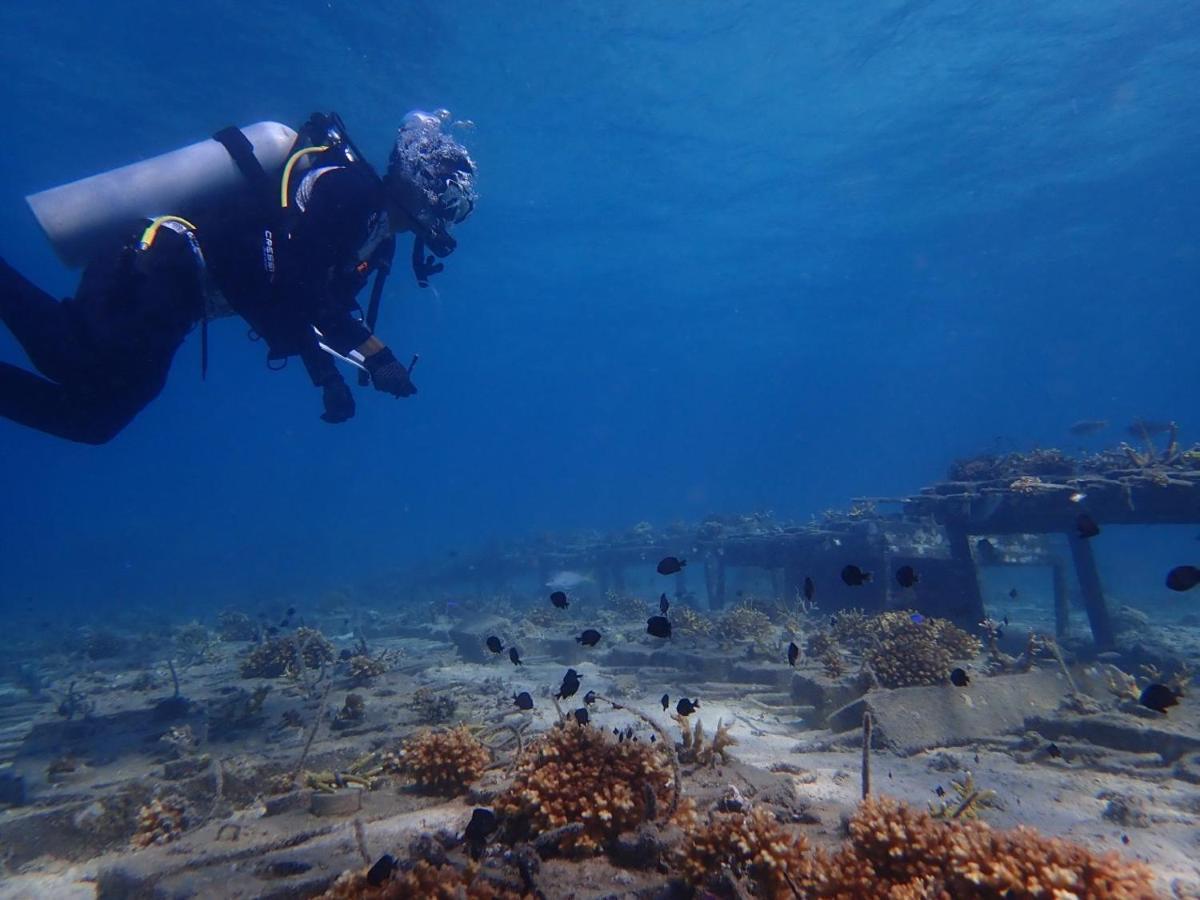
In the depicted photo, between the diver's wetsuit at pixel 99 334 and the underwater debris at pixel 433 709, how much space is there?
6.02 meters

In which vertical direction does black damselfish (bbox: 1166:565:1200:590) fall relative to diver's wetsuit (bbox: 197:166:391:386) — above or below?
below

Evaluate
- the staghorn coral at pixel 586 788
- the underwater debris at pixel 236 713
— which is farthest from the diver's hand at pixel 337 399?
the underwater debris at pixel 236 713

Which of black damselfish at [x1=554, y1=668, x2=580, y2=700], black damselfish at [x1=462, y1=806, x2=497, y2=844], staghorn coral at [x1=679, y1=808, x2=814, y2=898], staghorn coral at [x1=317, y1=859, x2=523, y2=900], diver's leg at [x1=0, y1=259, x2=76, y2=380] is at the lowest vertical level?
staghorn coral at [x1=317, y1=859, x2=523, y2=900]

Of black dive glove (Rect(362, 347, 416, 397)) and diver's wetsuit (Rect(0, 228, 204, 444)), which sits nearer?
diver's wetsuit (Rect(0, 228, 204, 444))

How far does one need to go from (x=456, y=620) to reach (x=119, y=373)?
1842 centimetres

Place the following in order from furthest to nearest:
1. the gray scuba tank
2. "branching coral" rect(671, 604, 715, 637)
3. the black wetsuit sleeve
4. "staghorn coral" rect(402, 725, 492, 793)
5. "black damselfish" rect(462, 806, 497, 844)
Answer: "branching coral" rect(671, 604, 715, 637) → "staghorn coral" rect(402, 725, 492, 793) → the black wetsuit sleeve → the gray scuba tank → "black damselfish" rect(462, 806, 497, 844)

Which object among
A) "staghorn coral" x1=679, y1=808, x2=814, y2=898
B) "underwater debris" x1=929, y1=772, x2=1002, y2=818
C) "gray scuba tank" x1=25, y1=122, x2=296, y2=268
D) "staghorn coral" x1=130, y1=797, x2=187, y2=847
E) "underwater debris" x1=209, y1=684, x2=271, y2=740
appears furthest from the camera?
"underwater debris" x1=209, y1=684, x2=271, y2=740

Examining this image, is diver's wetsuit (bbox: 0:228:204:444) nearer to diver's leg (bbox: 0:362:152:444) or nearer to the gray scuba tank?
diver's leg (bbox: 0:362:152:444)

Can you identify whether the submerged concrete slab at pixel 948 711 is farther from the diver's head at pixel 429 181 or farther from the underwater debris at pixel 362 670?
the diver's head at pixel 429 181

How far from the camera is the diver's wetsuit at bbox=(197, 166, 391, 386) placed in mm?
5930

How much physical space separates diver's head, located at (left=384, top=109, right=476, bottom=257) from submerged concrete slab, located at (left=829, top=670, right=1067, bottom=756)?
874 centimetres

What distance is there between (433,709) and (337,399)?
217 inches

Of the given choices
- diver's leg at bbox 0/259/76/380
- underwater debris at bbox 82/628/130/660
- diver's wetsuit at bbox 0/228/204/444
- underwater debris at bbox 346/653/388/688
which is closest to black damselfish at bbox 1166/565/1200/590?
diver's wetsuit at bbox 0/228/204/444

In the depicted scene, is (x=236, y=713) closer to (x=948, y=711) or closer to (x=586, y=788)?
(x=586, y=788)
